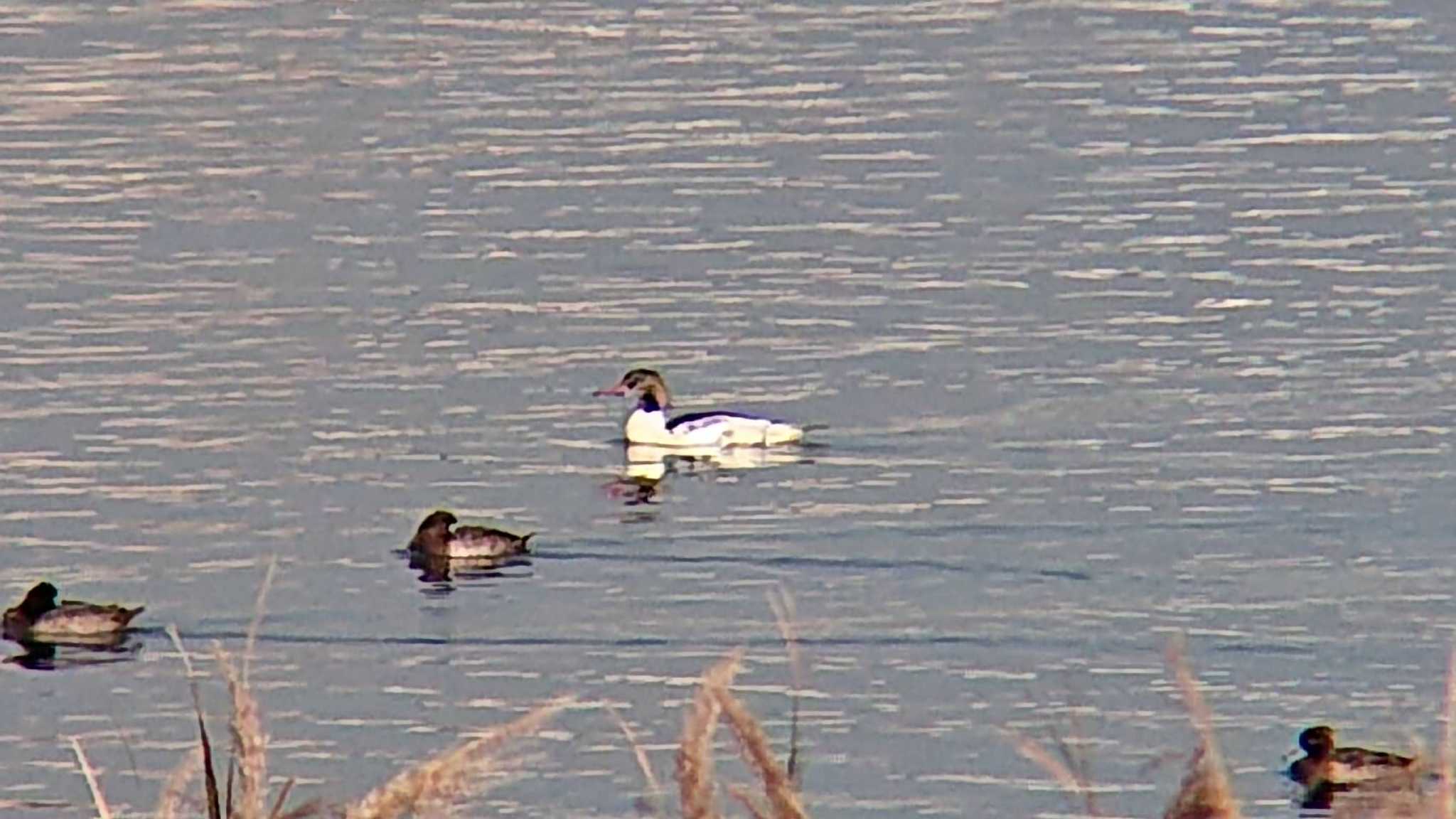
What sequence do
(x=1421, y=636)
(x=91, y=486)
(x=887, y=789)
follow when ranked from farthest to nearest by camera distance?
(x=91, y=486), (x=1421, y=636), (x=887, y=789)

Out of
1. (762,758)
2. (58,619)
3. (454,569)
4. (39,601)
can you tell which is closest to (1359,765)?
(454,569)

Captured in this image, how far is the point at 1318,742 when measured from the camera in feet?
39.2

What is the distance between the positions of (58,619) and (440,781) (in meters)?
11.5

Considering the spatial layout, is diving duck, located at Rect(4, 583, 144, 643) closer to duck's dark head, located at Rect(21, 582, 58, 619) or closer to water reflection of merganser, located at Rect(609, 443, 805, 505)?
duck's dark head, located at Rect(21, 582, 58, 619)

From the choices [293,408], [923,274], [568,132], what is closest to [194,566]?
[293,408]

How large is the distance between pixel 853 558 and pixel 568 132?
16195 millimetres

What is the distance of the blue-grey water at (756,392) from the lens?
13648 millimetres

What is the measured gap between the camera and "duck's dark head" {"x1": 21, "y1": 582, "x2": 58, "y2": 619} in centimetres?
1509

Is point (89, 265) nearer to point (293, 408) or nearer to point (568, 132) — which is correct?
point (293, 408)

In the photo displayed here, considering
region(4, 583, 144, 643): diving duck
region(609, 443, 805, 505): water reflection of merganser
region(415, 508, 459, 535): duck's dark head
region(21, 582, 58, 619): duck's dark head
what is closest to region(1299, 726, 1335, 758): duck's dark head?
region(4, 583, 144, 643): diving duck

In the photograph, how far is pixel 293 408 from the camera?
67.5 ft

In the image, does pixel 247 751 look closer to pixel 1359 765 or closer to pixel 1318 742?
pixel 1359 765

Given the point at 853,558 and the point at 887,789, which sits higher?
the point at 853,558

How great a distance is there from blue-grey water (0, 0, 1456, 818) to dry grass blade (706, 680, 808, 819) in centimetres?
69
